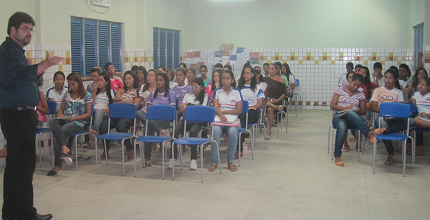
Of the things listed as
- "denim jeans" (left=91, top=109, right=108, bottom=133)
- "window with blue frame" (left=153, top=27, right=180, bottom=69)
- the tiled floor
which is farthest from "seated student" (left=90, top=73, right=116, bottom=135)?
"window with blue frame" (left=153, top=27, right=180, bottom=69)

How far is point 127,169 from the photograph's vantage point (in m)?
5.71

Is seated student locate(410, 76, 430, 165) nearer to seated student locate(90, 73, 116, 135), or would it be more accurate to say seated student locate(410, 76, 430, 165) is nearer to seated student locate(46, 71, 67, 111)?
seated student locate(90, 73, 116, 135)

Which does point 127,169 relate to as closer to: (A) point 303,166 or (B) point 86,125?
(B) point 86,125

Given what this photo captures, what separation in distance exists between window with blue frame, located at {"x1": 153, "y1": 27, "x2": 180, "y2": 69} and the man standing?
7051 mm

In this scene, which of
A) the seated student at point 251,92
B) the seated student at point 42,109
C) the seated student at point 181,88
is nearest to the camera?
the seated student at point 42,109

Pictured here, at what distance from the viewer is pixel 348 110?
5.88 metres

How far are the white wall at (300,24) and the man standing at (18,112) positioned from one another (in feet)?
30.3

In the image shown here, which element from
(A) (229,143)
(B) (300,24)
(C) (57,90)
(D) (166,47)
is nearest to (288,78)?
(B) (300,24)

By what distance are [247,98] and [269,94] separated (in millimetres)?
1543

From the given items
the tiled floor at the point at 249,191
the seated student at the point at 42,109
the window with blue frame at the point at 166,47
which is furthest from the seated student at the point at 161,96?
the window with blue frame at the point at 166,47

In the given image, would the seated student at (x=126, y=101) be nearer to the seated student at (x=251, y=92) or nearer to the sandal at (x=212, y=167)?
the sandal at (x=212, y=167)

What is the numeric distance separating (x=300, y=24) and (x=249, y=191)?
8295 millimetres

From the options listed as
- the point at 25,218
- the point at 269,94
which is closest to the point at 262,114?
the point at 269,94

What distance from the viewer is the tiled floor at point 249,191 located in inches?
158
